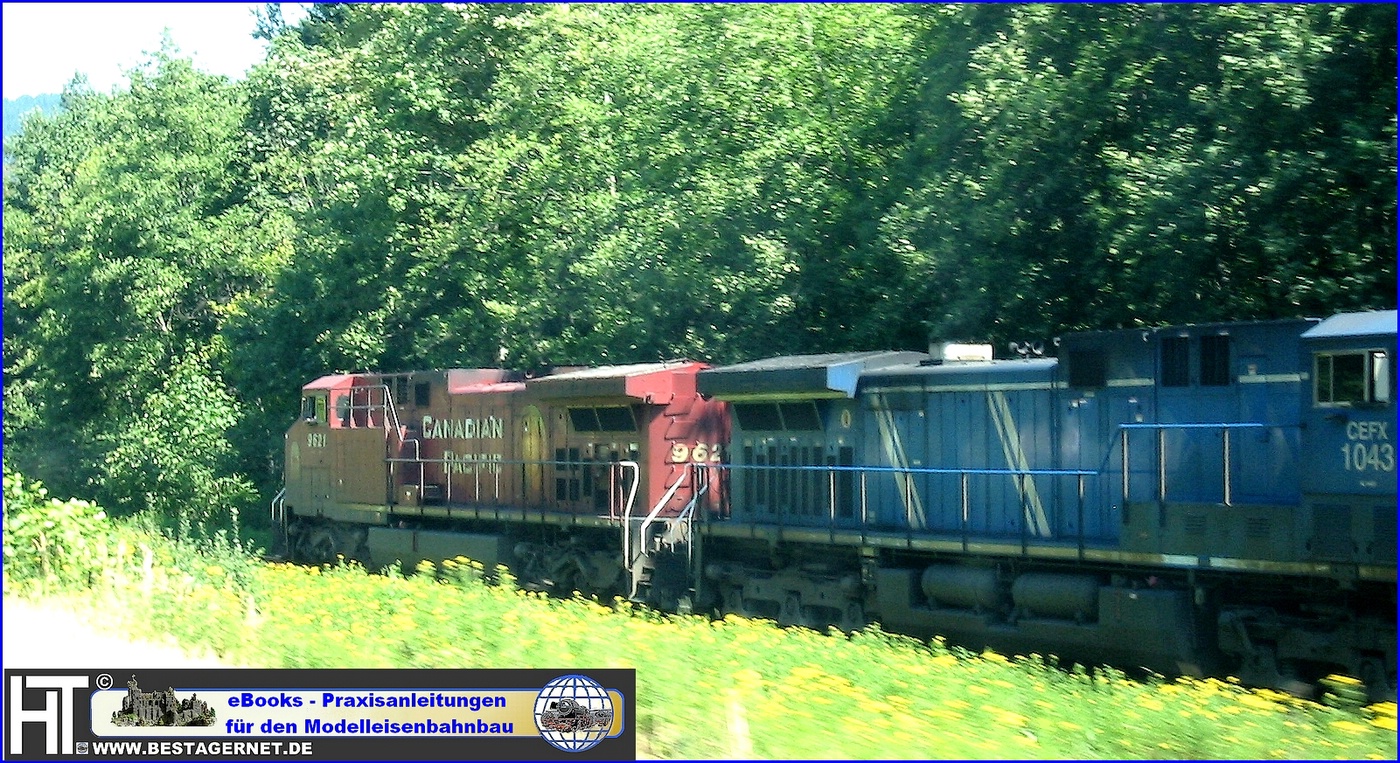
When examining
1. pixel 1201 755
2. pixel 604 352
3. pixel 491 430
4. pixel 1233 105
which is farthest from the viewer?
pixel 604 352

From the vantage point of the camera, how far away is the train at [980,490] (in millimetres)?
11102

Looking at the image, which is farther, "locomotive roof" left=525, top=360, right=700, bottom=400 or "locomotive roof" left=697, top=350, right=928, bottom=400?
"locomotive roof" left=525, top=360, right=700, bottom=400

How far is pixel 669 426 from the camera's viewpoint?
1838 centimetres

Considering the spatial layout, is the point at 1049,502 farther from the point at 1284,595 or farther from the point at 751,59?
the point at 751,59

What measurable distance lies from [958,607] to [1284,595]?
3.74m

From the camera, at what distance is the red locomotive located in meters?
18.2

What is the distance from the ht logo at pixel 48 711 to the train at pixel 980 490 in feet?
29.9

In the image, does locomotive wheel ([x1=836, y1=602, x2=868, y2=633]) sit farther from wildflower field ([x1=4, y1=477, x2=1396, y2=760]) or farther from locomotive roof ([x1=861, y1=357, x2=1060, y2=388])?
locomotive roof ([x1=861, y1=357, x2=1060, y2=388])

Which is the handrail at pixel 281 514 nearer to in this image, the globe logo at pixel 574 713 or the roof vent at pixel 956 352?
the roof vent at pixel 956 352

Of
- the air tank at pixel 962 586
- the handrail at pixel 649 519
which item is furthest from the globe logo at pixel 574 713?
the handrail at pixel 649 519

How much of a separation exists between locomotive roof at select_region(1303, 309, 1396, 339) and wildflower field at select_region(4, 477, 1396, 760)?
9.29 feet

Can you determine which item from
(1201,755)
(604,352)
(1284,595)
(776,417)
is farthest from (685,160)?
(1201,755)

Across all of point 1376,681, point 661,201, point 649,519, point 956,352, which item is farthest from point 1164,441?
point 661,201

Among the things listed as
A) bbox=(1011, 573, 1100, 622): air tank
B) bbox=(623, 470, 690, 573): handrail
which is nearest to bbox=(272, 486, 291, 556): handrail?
bbox=(623, 470, 690, 573): handrail
